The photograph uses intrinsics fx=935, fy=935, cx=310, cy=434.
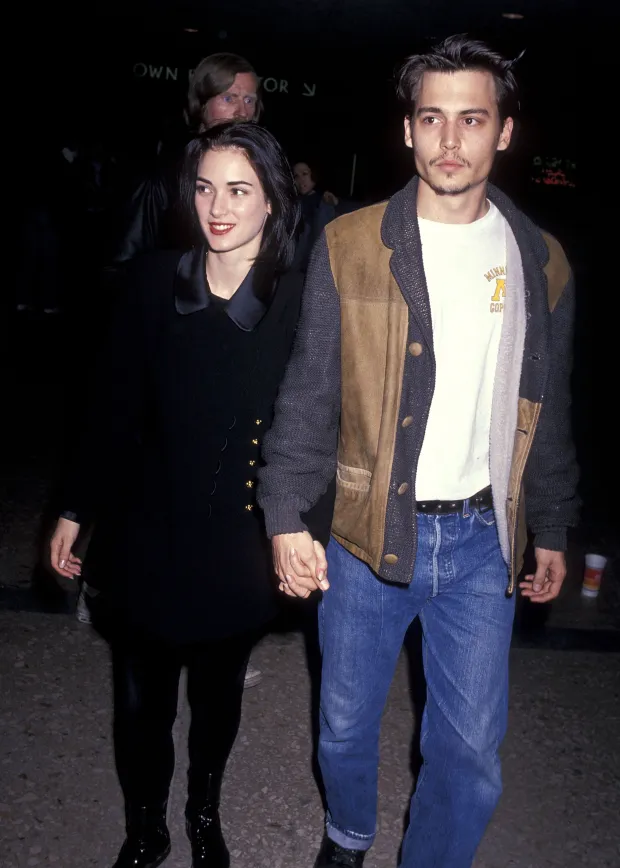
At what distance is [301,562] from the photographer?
8.20 feet

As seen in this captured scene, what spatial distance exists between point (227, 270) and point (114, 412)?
0.53m

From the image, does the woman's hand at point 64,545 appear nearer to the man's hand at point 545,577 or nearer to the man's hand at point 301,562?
the man's hand at point 301,562

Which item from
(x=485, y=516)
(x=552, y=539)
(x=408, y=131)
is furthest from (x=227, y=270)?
(x=552, y=539)

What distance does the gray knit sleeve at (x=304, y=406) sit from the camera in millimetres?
2531

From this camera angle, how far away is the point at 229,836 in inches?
128

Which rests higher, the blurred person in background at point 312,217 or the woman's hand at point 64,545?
the blurred person in background at point 312,217

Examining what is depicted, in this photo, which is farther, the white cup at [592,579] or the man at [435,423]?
the white cup at [592,579]

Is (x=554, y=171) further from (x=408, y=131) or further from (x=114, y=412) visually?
(x=114, y=412)

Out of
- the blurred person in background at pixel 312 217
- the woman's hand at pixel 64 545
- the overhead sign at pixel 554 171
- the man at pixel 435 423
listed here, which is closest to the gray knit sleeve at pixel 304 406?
the man at pixel 435 423

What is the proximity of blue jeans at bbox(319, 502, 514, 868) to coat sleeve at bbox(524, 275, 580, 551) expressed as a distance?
249 millimetres

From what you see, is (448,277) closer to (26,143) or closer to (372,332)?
(372,332)

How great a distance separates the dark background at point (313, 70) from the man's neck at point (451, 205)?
33.1ft

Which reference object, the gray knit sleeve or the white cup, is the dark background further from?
the gray knit sleeve

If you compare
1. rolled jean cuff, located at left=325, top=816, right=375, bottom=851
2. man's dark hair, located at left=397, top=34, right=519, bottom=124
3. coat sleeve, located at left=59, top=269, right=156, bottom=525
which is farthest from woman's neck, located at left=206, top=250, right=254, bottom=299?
rolled jean cuff, located at left=325, top=816, right=375, bottom=851
